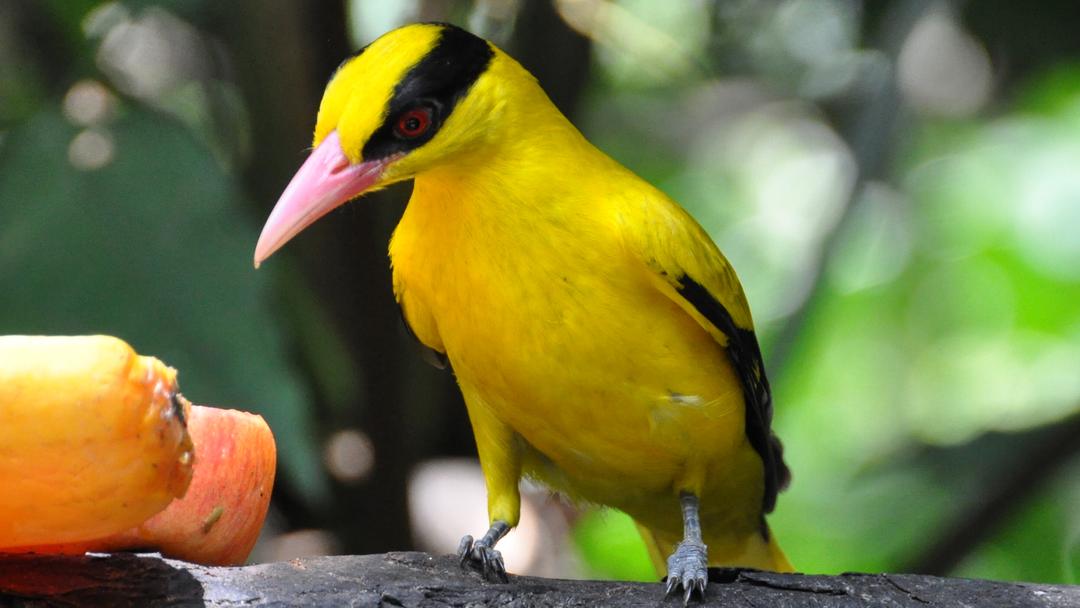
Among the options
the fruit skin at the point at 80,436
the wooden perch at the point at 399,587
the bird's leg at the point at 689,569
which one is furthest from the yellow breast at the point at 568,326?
the fruit skin at the point at 80,436

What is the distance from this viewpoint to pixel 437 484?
5074 mm

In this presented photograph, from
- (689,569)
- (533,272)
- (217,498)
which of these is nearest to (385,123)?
(533,272)

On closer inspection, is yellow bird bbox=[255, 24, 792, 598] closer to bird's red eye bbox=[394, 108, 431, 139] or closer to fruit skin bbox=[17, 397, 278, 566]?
bird's red eye bbox=[394, 108, 431, 139]

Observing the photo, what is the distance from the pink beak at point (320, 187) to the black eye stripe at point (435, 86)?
0.14ft

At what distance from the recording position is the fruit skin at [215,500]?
218 cm

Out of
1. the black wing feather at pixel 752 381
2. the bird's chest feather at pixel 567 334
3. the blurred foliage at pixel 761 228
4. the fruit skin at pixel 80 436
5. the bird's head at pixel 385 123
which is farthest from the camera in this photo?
the blurred foliage at pixel 761 228

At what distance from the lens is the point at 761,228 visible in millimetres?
6570

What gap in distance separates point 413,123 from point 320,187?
0.25m

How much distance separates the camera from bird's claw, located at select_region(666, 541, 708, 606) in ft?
8.57

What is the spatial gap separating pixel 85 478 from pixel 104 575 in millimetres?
448

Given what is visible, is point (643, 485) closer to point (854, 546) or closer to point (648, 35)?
point (854, 546)

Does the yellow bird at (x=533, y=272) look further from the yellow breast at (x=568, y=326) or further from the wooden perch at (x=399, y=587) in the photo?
the wooden perch at (x=399, y=587)

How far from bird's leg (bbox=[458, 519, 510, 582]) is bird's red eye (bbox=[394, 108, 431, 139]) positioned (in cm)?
85

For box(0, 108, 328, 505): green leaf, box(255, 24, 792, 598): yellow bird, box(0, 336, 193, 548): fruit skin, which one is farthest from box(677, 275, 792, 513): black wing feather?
box(0, 336, 193, 548): fruit skin
